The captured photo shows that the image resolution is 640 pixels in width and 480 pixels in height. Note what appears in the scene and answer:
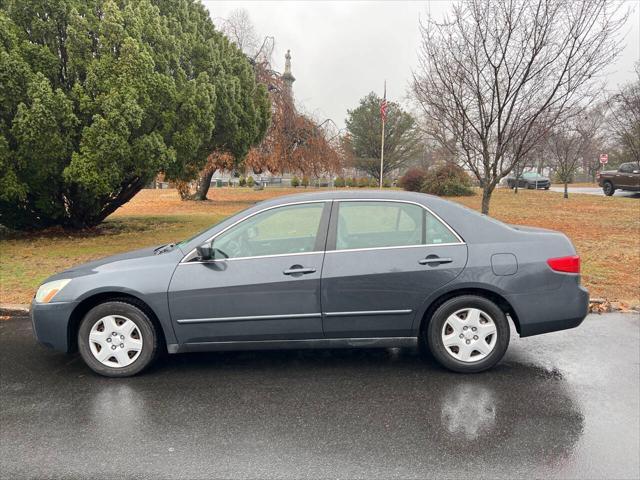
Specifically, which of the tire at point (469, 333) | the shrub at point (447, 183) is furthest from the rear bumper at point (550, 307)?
the shrub at point (447, 183)

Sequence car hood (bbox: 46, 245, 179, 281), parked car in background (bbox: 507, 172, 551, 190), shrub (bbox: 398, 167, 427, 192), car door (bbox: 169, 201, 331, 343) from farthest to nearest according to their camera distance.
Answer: parked car in background (bbox: 507, 172, 551, 190) → shrub (bbox: 398, 167, 427, 192) → car hood (bbox: 46, 245, 179, 281) → car door (bbox: 169, 201, 331, 343)

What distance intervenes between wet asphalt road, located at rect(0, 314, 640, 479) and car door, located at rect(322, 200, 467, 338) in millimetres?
453

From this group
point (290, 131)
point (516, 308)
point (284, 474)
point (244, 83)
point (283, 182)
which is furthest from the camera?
point (283, 182)

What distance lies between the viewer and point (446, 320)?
3830mm

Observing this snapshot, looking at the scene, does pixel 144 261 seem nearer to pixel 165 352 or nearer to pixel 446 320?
pixel 165 352

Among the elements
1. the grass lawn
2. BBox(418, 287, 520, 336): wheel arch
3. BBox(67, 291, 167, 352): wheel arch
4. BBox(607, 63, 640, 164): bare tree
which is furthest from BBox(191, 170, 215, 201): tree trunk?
BBox(418, 287, 520, 336): wheel arch

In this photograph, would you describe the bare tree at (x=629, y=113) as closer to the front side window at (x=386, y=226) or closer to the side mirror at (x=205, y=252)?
the front side window at (x=386, y=226)

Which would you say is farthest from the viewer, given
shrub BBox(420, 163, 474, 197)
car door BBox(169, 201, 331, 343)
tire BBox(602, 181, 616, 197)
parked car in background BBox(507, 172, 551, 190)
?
parked car in background BBox(507, 172, 551, 190)

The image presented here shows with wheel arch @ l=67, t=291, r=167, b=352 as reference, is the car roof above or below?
above

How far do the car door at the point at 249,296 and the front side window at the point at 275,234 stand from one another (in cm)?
3

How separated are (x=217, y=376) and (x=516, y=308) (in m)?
2.49

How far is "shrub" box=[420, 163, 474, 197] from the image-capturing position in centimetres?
2793

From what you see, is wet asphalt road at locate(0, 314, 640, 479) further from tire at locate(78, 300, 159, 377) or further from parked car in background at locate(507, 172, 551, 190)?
parked car in background at locate(507, 172, 551, 190)

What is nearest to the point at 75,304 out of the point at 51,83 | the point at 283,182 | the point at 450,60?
the point at 51,83
